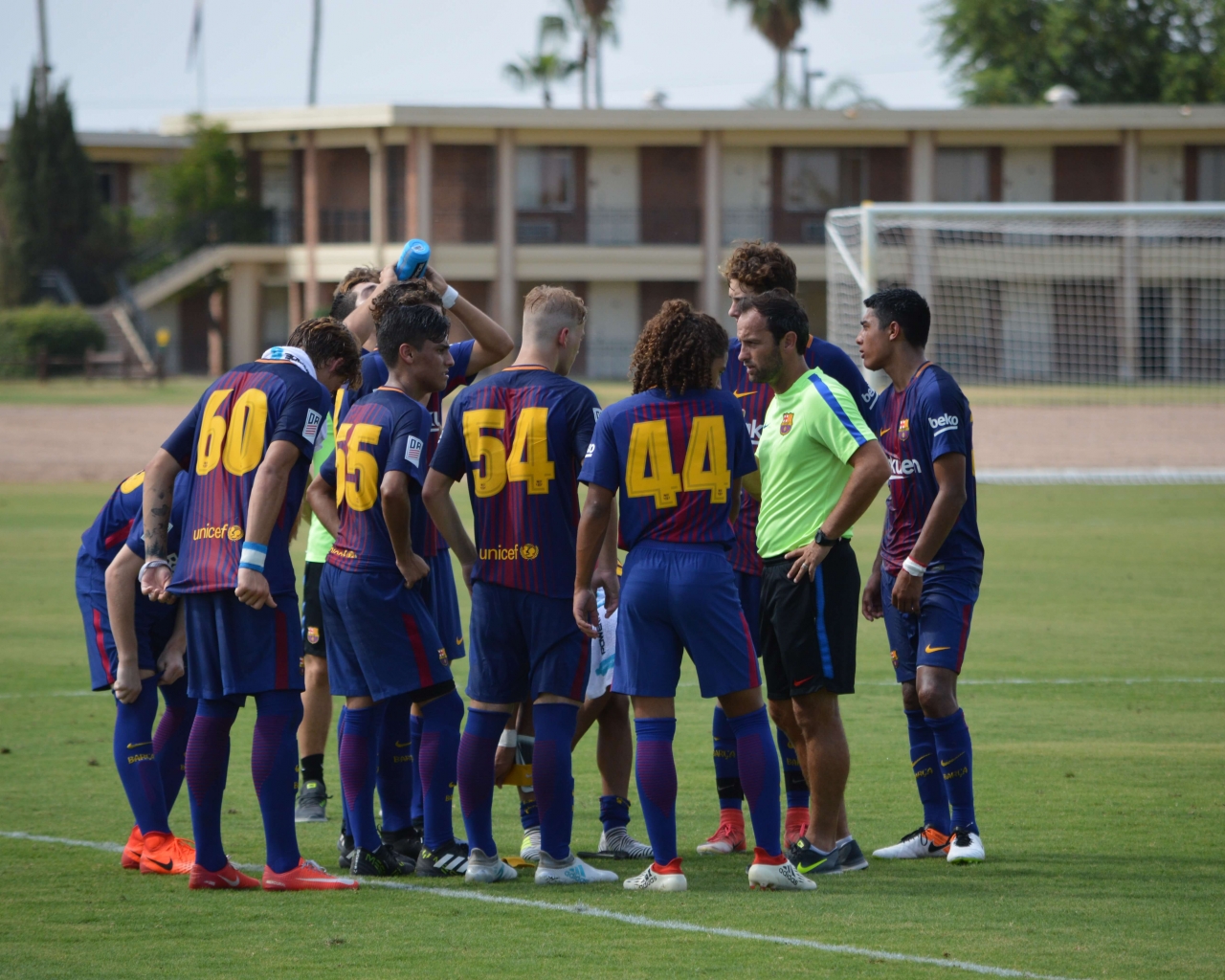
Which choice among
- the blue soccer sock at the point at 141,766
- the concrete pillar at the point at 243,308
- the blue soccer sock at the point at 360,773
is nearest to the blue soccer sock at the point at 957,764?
the blue soccer sock at the point at 360,773

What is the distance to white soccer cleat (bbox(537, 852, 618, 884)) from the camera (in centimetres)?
619

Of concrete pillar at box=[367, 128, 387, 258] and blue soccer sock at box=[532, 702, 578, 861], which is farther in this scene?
concrete pillar at box=[367, 128, 387, 258]

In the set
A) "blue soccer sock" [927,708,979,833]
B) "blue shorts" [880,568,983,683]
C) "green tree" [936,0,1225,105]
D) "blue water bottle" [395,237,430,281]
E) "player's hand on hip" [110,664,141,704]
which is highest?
"green tree" [936,0,1225,105]

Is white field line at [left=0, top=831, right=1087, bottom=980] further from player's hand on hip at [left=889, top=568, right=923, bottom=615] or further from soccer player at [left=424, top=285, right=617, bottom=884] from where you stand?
player's hand on hip at [left=889, top=568, right=923, bottom=615]

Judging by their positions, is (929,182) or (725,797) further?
(929,182)

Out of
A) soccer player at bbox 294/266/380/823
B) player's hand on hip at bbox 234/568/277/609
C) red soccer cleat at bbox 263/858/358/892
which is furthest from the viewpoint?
soccer player at bbox 294/266/380/823

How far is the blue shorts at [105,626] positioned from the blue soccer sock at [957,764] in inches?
123

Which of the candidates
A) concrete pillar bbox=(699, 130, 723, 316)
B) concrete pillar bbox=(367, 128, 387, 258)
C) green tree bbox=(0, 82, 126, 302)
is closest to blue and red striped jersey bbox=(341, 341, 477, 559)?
concrete pillar bbox=(699, 130, 723, 316)

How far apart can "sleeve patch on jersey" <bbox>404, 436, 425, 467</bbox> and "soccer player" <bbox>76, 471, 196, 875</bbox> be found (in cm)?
96

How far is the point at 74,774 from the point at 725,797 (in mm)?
3441

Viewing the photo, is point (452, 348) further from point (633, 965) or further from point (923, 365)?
point (633, 965)

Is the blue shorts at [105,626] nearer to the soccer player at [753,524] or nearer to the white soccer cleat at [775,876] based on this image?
the soccer player at [753,524]

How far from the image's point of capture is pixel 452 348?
723 cm

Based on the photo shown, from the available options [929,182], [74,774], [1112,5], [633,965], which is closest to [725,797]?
[633,965]
